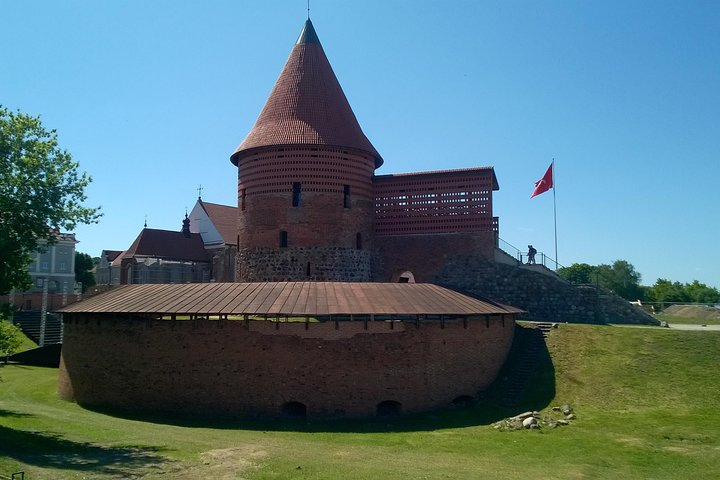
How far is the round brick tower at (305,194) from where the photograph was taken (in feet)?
76.5

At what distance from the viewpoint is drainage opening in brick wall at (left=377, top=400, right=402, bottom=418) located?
17109 millimetres

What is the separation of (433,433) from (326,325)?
420 cm

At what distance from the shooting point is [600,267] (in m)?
78.2

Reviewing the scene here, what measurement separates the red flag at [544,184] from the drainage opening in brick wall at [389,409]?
14.6 metres

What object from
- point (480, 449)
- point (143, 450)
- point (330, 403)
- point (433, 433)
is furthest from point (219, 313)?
point (480, 449)

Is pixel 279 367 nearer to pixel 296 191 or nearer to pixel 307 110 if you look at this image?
pixel 296 191

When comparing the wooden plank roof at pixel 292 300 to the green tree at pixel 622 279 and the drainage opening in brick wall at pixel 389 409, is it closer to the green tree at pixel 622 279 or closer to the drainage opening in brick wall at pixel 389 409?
the drainage opening in brick wall at pixel 389 409

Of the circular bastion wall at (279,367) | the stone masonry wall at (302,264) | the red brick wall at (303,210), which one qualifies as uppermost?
the red brick wall at (303,210)

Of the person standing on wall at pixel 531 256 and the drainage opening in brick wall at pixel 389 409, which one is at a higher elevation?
the person standing on wall at pixel 531 256

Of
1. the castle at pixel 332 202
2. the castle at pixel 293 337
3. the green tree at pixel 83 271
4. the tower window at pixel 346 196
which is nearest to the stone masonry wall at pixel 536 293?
the castle at pixel 332 202

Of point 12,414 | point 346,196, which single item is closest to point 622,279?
point 346,196

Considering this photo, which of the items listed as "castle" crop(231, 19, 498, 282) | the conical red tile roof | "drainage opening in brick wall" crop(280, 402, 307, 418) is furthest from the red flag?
"drainage opening in brick wall" crop(280, 402, 307, 418)

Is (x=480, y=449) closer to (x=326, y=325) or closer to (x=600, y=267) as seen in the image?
Answer: (x=326, y=325)

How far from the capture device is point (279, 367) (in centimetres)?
1691
